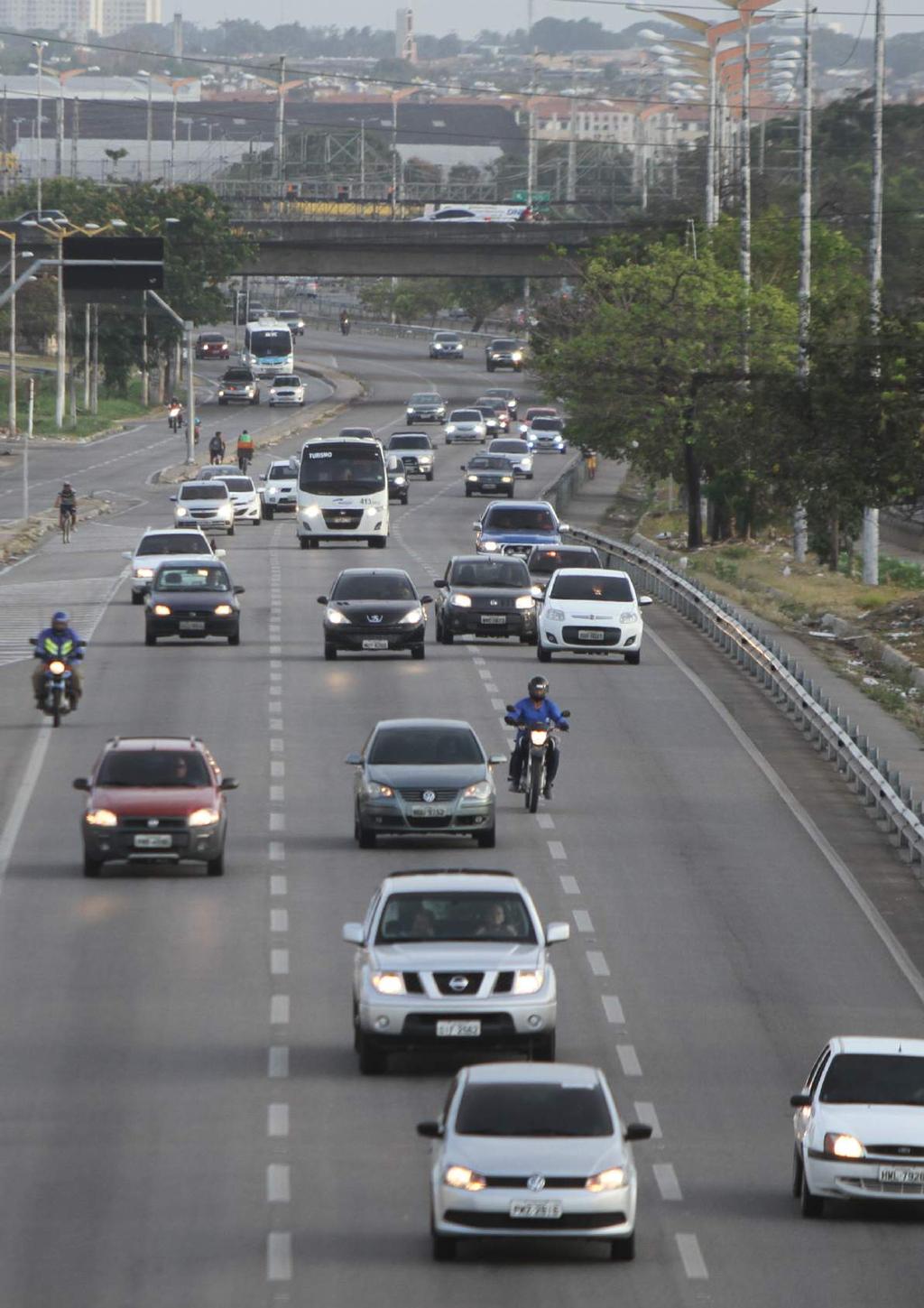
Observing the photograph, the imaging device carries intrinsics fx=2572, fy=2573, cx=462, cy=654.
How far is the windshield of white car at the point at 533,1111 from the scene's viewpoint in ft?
50.0

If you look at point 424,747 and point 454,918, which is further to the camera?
point 424,747

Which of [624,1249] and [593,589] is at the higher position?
[593,589]

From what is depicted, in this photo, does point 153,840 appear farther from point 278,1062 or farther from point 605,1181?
point 605,1181

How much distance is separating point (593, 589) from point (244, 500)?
119ft

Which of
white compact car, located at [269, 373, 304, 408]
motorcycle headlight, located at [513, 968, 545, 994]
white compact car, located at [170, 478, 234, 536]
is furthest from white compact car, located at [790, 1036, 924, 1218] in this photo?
white compact car, located at [269, 373, 304, 408]

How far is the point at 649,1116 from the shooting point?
19188 mm

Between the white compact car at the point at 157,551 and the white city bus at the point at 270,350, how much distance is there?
105 m

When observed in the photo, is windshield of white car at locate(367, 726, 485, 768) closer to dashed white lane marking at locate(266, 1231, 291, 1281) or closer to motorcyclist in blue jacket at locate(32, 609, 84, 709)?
motorcyclist in blue jacket at locate(32, 609, 84, 709)

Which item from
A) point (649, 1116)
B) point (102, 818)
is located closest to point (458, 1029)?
point (649, 1116)

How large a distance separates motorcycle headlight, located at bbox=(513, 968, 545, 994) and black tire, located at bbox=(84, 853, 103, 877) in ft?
29.7

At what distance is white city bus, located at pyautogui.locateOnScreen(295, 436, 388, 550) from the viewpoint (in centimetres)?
6719

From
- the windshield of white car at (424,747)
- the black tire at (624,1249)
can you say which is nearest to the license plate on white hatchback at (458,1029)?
the black tire at (624,1249)

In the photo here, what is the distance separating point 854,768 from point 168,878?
10514mm

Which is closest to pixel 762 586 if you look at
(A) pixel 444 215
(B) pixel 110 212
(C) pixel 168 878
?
(C) pixel 168 878
